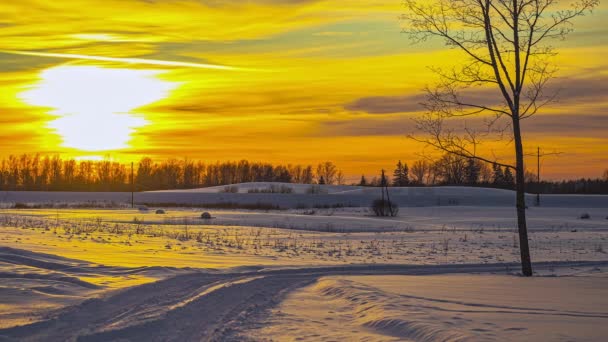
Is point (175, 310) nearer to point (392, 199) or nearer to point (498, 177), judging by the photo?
point (498, 177)

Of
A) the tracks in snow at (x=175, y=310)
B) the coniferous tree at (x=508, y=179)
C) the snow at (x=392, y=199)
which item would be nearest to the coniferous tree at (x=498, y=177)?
the coniferous tree at (x=508, y=179)

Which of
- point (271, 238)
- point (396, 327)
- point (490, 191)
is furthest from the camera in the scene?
point (490, 191)

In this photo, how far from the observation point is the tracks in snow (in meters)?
9.44

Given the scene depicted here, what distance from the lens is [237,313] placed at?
1152cm

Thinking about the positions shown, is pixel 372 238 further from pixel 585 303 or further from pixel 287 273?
pixel 585 303

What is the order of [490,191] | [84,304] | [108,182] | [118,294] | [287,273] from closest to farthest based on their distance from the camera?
[84,304], [118,294], [287,273], [490,191], [108,182]

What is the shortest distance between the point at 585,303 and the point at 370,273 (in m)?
6.62

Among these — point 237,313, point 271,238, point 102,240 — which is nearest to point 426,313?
point 237,313

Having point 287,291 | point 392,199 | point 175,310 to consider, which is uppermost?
point 392,199

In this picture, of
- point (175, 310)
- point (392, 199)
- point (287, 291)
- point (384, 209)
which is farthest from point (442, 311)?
point (392, 199)

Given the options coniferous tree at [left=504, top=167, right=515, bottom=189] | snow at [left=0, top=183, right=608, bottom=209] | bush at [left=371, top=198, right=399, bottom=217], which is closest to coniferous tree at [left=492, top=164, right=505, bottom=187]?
coniferous tree at [left=504, top=167, right=515, bottom=189]

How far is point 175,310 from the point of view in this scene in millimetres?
11289

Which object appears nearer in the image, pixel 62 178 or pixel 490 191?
pixel 490 191

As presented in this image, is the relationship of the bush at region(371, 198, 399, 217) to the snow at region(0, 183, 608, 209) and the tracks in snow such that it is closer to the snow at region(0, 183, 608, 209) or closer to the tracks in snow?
the snow at region(0, 183, 608, 209)
